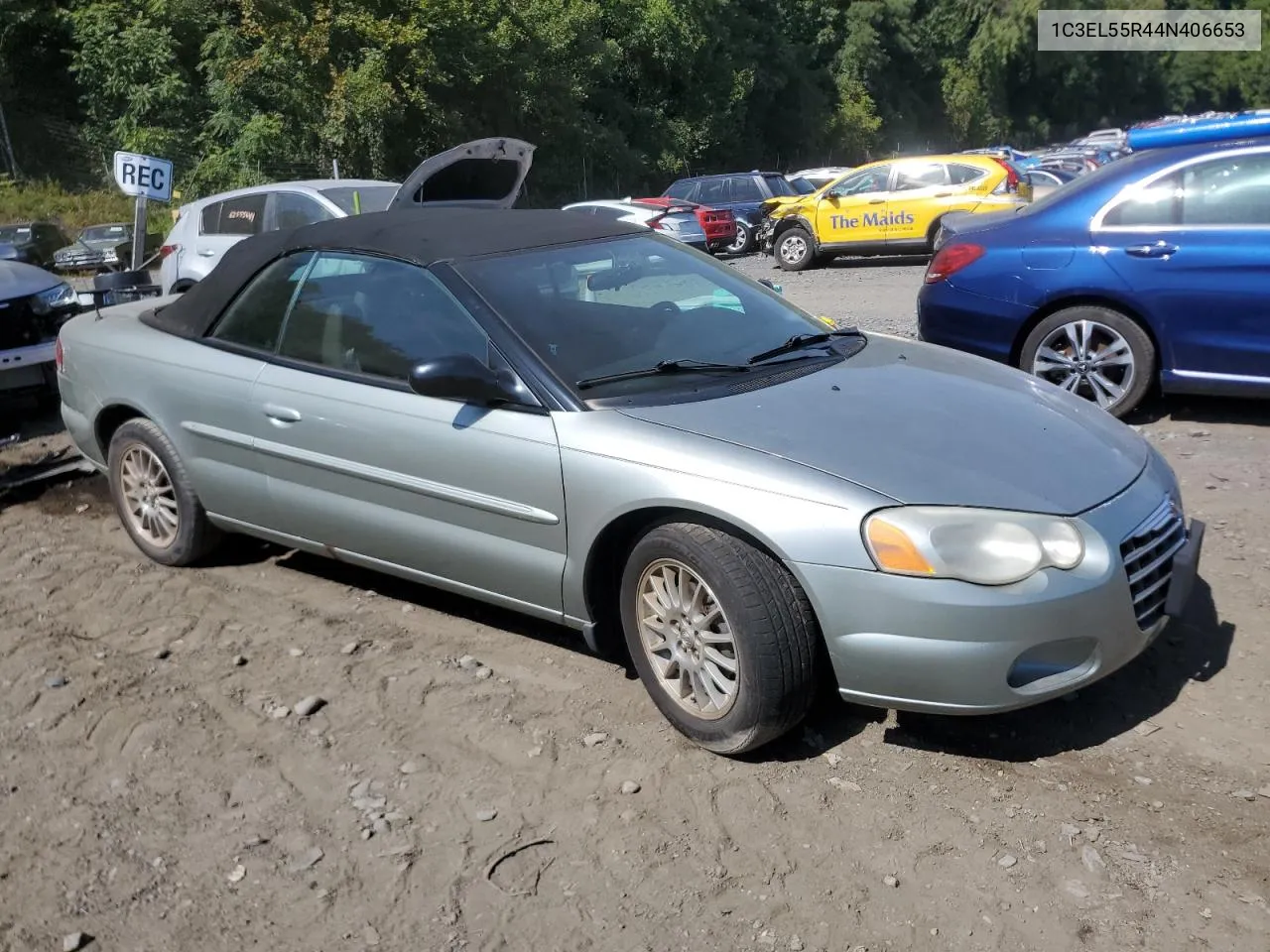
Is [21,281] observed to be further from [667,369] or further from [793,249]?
[793,249]

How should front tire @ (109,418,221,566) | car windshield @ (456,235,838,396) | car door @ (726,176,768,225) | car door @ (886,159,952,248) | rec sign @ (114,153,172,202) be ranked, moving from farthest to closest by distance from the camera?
1. car door @ (726,176,768,225)
2. car door @ (886,159,952,248)
3. rec sign @ (114,153,172,202)
4. front tire @ (109,418,221,566)
5. car windshield @ (456,235,838,396)

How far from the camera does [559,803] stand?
11.3ft

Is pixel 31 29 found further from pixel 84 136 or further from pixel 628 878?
pixel 628 878

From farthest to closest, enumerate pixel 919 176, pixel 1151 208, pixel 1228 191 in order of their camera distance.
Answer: pixel 919 176
pixel 1151 208
pixel 1228 191

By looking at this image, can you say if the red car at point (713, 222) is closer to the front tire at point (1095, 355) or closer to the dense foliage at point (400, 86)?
the dense foliage at point (400, 86)

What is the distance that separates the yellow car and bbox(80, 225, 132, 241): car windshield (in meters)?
12.1

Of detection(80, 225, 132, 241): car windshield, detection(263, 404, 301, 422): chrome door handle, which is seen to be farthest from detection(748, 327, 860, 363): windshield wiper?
detection(80, 225, 132, 241): car windshield

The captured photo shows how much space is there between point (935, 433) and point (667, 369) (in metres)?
0.91

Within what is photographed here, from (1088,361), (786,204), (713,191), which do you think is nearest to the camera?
(1088,361)

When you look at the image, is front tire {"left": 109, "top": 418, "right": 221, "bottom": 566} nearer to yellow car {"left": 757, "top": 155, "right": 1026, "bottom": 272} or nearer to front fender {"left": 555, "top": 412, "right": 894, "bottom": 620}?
front fender {"left": 555, "top": 412, "right": 894, "bottom": 620}

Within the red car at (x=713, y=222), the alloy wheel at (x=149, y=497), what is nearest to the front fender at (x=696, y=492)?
the alloy wheel at (x=149, y=497)

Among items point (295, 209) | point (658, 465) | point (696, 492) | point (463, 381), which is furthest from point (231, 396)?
point (295, 209)

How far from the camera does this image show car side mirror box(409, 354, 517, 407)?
3.86 meters

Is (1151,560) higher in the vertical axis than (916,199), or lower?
lower
